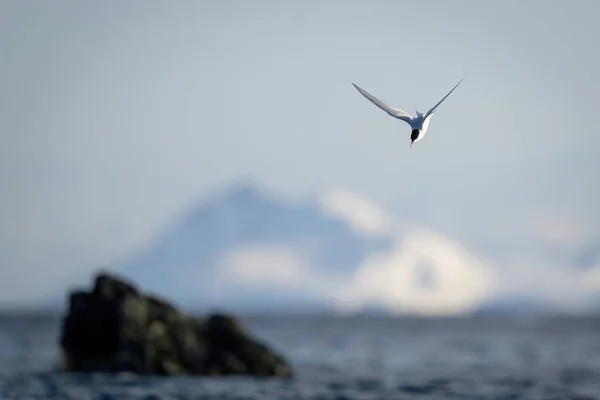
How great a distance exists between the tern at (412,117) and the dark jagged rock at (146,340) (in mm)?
43936

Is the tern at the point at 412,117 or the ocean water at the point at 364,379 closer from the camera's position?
the tern at the point at 412,117

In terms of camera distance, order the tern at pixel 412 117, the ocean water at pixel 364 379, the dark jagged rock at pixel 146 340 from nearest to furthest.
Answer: the tern at pixel 412 117 → the ocean water at pixel 364 379 → the dark jagged rock at pixel 146 340

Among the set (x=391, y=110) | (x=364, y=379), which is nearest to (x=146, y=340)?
(x=364, y=379)

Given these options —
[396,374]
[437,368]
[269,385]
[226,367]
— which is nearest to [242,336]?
[226,367]

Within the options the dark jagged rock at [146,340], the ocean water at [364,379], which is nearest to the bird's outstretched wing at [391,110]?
the ocean water at [364,379]

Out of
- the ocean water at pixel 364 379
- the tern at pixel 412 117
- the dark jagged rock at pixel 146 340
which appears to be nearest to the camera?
the tern at pixel 412 117

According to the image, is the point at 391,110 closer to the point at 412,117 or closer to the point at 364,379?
the point at 412,117

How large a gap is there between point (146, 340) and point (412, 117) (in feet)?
149

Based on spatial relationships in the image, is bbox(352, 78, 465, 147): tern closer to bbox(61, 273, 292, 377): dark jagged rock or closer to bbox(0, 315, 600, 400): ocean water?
bbox(0, 315, 600, 400): ocean water

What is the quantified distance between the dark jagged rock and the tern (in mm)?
43936

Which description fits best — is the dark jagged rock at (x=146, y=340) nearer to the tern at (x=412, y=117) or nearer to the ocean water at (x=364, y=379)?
the ocean water at (x=364, y=379)

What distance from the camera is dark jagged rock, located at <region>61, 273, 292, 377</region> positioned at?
229 ft

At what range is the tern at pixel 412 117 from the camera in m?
26.4

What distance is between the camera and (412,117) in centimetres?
2759
